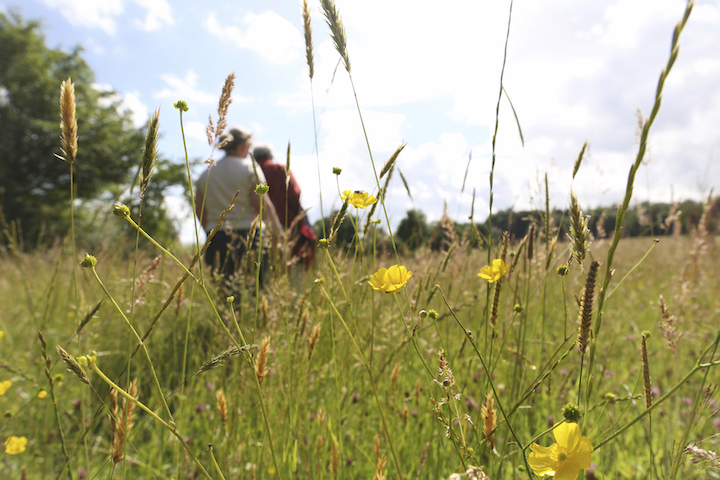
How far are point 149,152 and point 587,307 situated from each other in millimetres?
789

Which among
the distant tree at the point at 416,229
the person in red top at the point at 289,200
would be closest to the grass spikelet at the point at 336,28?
the distant tree at the point at 416,229

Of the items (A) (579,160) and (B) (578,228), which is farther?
(A) (579,160)

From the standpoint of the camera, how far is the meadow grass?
2.13 feet

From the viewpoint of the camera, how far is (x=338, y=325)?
73.1 inches

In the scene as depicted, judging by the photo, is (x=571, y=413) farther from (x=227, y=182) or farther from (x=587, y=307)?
(x=227, y=182)

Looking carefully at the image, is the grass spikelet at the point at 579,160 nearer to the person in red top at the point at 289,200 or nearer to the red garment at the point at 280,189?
the person in red top at the point at 289,200

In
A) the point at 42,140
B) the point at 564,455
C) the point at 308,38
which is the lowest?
the point at 564,455

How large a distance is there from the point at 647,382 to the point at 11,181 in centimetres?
2212

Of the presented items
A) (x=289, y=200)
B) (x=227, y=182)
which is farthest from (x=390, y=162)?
(x=289, y=200)

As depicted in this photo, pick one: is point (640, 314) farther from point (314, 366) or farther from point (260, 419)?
point (260, 419)

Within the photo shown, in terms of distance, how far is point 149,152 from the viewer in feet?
2.27

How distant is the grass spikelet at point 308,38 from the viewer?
105cm

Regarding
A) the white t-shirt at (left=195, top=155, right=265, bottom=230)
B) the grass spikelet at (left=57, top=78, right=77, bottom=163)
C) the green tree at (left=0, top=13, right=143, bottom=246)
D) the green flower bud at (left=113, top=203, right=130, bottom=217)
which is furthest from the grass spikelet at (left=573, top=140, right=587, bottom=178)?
the green tree at (left=0, top=13, right=143, bottom=246)

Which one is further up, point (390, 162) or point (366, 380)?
point (390, 162)
